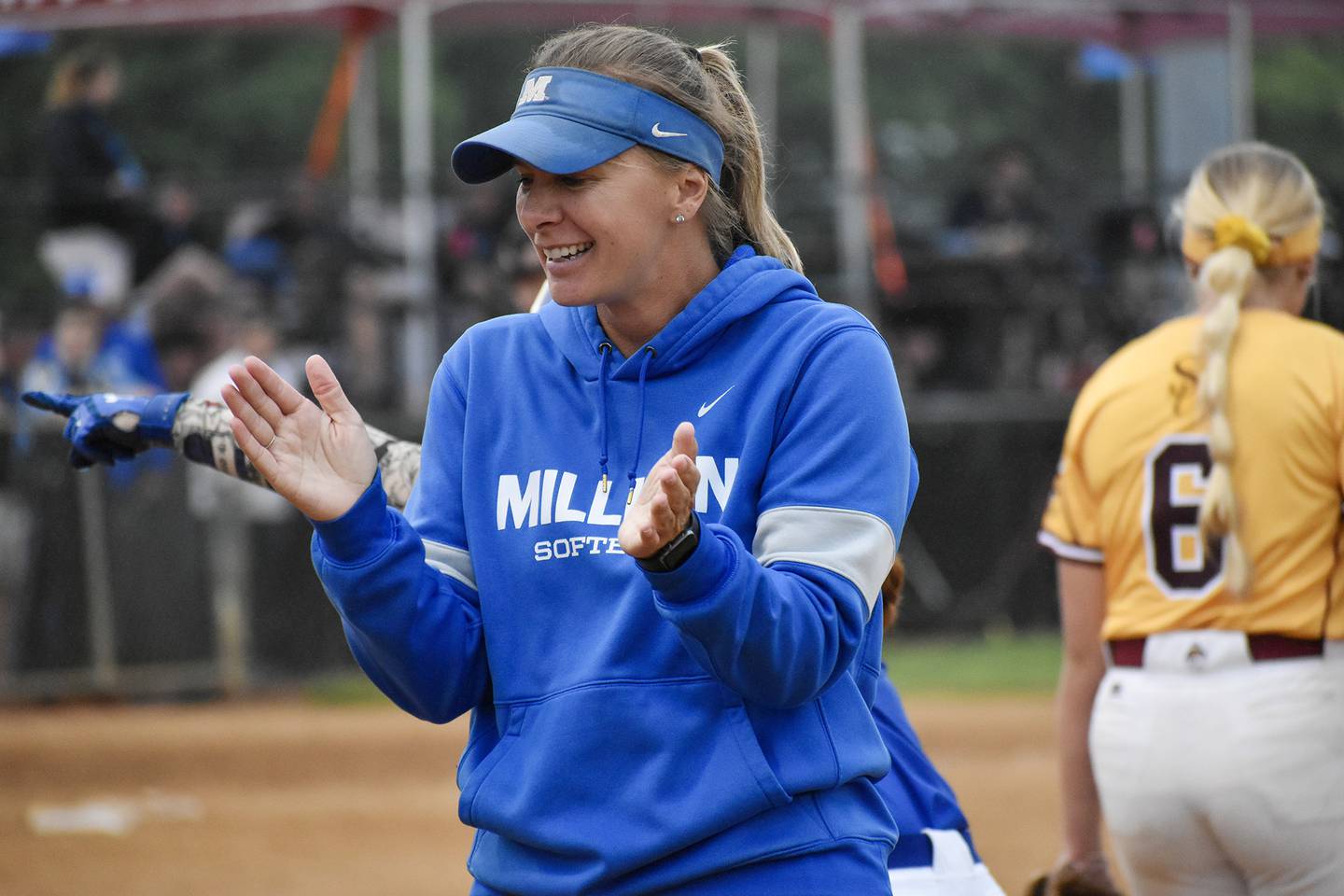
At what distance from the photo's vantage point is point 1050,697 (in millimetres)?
12109

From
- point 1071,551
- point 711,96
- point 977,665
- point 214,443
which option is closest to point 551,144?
point 711,96

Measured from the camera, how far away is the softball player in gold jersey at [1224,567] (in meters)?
3.73

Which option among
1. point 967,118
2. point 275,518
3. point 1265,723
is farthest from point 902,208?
point 1265,723

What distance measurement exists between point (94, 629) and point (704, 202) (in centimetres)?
968

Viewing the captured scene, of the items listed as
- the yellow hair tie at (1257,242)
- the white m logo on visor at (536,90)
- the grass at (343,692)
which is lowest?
the grass at (343,692)

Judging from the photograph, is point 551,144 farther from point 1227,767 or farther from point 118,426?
point 1227,767

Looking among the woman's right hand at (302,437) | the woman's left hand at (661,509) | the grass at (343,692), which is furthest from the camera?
the grass at (343,692)

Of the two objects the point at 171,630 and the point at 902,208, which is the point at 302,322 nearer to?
the point at 171,630

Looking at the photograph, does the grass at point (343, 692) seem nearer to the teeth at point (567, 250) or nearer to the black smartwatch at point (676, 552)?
the teeth at point (567, 250)

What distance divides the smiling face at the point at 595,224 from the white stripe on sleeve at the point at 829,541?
427 millimetres

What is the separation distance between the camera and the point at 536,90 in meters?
2.79

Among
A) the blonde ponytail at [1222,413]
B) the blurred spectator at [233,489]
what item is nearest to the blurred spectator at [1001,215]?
the blurred spectator at [233,489]

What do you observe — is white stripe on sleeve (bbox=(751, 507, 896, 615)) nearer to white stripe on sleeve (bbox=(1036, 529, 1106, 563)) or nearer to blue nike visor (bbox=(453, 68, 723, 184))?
blue nike visor (bbox=(453, 68, 723, 184))

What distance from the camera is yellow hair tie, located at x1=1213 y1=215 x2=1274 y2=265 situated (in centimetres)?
401
